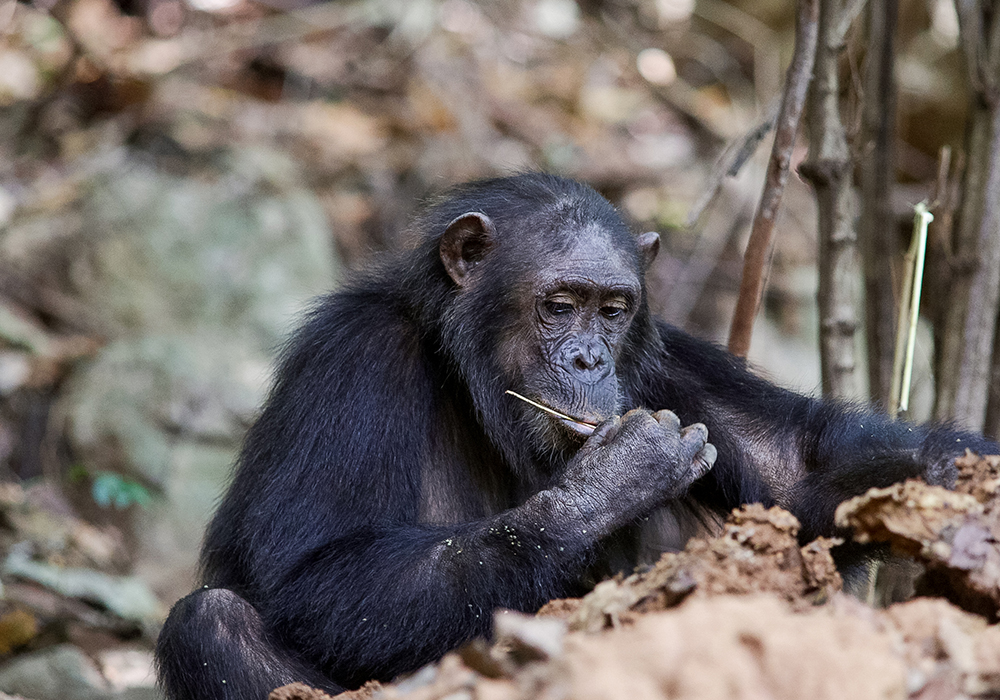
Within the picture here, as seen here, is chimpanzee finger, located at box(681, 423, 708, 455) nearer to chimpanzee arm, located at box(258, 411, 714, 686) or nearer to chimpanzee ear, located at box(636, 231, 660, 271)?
chimpanzee arm, located at box(258, 411, 714, 686)

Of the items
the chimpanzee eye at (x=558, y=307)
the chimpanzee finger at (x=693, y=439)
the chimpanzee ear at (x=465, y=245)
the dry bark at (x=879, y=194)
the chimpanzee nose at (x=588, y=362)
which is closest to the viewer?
the chimpanzee finger at (x=693, y=439)

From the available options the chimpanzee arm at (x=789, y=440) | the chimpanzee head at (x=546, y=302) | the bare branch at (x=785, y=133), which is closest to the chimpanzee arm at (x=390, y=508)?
the chimpanzee head at (x=546, y=302)

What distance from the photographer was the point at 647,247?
468 centimetres

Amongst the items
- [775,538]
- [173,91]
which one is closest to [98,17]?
[173,91]

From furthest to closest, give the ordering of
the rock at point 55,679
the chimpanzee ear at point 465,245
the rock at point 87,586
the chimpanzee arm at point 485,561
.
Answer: the rock at point 87,586
the rock at point 55,679
the chimpanzee ear at point 465,245
the chimpanzee arm at point 485,561

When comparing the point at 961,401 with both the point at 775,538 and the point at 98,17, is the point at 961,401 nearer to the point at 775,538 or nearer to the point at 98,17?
the point at 775,538

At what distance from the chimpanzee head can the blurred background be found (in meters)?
3.18

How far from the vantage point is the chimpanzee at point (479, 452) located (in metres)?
3.60

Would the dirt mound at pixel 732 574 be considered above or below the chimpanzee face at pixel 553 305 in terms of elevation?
below

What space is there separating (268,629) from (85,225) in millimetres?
6534

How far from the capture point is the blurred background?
7.94 metres

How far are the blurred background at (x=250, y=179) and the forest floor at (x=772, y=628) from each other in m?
4.45

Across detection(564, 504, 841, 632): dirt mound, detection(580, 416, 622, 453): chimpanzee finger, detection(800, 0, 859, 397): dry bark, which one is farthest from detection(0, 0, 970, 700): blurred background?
detection(564, 504, 841, 632): dirt mound

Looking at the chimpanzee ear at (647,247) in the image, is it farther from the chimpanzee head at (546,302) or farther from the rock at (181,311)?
the rock at (181,311)
